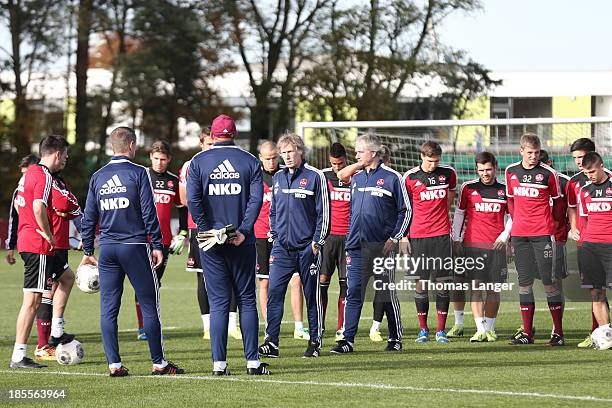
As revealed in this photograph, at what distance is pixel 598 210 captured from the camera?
1201 cm

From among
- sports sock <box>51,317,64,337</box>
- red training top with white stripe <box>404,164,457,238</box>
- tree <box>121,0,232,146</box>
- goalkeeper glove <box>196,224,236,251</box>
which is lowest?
sports sock <box>51,317,64,337</box>

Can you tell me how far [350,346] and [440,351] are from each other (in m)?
0.91

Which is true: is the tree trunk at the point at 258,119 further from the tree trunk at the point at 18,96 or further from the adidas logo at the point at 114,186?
the adidas logo at the point at 114,186

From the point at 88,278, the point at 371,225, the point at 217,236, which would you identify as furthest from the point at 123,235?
the point at 371,225

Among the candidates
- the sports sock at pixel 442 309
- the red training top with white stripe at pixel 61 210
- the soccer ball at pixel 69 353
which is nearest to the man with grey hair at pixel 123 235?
the soccer ball at pixel 69 353

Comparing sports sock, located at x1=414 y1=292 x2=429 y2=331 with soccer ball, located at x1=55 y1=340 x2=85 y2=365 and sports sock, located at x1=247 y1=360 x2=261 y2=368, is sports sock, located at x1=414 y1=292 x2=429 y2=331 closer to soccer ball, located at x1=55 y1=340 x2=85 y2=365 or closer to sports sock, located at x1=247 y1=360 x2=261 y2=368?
sports sock, located at x1=247 y1=360 x2=261 y2=368

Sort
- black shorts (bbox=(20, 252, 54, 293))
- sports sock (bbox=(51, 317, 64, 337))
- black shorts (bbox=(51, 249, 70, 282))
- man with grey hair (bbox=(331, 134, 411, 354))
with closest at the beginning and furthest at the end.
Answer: black shorts (bbox=(20, 252, 54, 293)) < black shorts (bbox=(51, 249, 70, 282)) < man with grey hair (bbox=(331, 134, 411, 354)) < sports sock (bbox=(51, 317, 64, 337))

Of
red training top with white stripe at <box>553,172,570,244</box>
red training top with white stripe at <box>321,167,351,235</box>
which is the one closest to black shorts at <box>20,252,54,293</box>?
red training top with white stripe at <box>321,167,351,235</box>

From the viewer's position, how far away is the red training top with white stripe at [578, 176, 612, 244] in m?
12.0

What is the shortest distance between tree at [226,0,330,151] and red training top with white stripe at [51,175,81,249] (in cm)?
3016

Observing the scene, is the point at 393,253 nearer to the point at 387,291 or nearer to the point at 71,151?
the point at 387,291

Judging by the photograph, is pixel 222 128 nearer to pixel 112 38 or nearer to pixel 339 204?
pixel 339 204

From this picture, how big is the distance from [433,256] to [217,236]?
4176 millimetres

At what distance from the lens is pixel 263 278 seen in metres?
13.5
